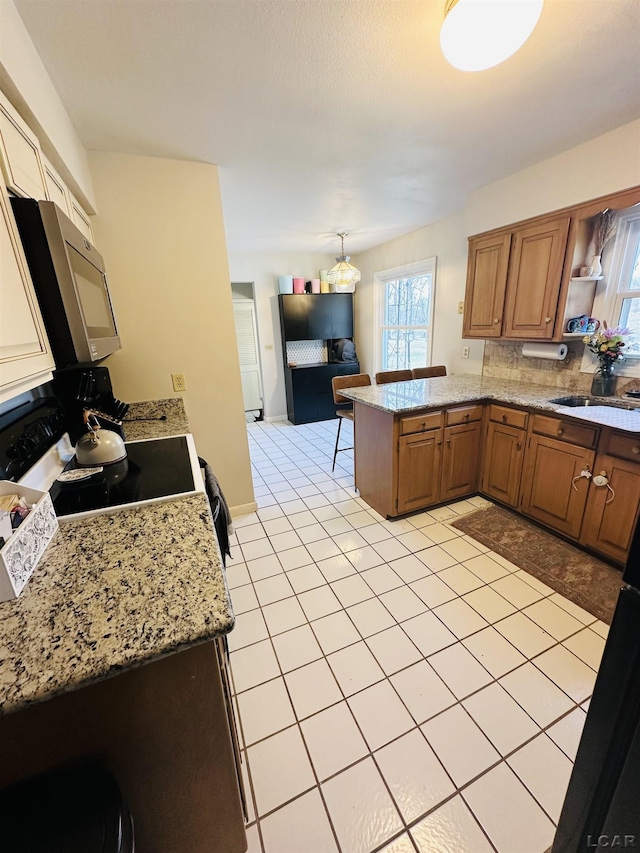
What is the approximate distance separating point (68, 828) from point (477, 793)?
1155mm

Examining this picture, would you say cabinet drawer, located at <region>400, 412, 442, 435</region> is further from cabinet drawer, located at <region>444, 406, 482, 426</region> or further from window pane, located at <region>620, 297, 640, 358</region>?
window pane, located at <region>620, 297, 640, 358</region>

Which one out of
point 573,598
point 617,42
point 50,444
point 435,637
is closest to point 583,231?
point 617,42

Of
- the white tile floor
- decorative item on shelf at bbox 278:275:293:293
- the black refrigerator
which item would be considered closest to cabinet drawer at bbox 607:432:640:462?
the white tile floor

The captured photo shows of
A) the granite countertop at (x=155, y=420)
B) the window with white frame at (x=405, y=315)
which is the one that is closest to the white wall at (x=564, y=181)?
the window with white frame at (x=405, y=315)

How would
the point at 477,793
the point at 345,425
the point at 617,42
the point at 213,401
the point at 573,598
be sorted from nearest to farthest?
the point at 477,793 < the point at 617,42 < the point at 573,598 < the point at 213,401 < the point at 345,425

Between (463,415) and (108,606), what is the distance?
2.34m

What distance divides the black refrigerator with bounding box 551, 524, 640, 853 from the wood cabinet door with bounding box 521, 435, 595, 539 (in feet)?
5.35

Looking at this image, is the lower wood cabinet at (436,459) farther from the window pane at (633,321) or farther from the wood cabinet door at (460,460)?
the window pane at (633,321)

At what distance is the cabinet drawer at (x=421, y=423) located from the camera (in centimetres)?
226

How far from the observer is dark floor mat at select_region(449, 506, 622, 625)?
1.75 meters

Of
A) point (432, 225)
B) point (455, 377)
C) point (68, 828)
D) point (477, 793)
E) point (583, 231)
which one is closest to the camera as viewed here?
point (68, 828)

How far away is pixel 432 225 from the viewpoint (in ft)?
11.6

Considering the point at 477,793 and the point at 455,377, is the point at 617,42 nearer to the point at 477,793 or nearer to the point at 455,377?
the point at 455,377

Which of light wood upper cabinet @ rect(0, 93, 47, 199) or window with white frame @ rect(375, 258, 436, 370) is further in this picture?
window with white frame @ rect(375, 258, 436, 370)
